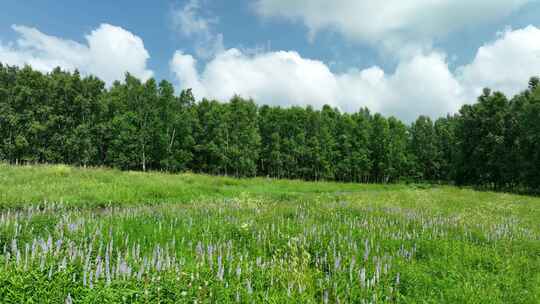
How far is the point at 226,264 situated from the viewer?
5.33 metres

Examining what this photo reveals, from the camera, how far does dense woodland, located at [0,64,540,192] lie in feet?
160

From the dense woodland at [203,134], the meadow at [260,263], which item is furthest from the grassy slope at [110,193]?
the dense woodland at [203,134]

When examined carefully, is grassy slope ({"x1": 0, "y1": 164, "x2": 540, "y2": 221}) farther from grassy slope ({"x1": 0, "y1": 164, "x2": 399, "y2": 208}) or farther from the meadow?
the meadow

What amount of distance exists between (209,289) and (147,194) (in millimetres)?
16183

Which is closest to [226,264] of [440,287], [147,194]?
[440,287]

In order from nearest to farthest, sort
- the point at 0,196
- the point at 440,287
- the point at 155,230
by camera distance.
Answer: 1. the point at 440,287
2. the point at 155,230
3. the point at 0,196

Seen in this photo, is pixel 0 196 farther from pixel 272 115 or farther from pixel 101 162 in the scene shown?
pixel 272 115

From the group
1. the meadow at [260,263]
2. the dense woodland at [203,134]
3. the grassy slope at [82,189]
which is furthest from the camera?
the dense woodland at [203,134]

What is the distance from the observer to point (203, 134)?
196ft

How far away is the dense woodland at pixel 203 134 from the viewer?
48.7 m

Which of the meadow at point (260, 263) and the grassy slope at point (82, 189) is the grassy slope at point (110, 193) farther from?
the meadow at point (260, 263)

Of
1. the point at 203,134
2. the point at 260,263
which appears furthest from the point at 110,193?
the point at 203,134

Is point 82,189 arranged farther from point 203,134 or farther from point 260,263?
point 203,134

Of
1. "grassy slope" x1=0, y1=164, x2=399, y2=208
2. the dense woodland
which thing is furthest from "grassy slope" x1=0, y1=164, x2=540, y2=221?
the dense woodland
